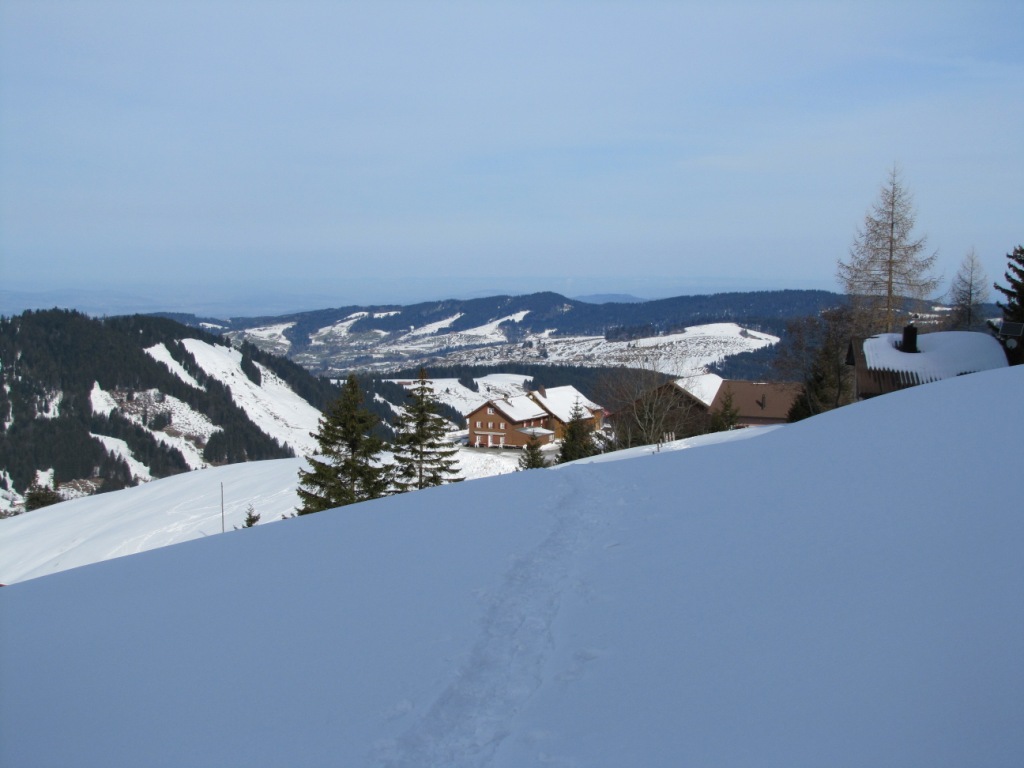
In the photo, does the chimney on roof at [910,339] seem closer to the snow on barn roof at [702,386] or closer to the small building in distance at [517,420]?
the snow on barn roof at [702,386]

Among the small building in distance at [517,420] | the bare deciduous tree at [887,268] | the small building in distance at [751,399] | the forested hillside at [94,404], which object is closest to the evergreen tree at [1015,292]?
the bare deciduous tree at [887,268]

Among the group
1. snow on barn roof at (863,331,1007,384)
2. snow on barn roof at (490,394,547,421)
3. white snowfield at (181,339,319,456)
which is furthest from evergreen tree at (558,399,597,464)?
white snowfield at (181,339,319,456)

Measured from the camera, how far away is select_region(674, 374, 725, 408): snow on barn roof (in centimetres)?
4219

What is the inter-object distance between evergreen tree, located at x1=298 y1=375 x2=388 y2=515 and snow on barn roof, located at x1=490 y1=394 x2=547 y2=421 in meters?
47.0

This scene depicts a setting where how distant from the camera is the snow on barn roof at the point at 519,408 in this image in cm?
7194

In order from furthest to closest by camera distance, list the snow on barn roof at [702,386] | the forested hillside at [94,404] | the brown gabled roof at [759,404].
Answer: the forested hillside at [94,404], the brown gabled roof at [759,404], the snow on barn roof at [702,386]

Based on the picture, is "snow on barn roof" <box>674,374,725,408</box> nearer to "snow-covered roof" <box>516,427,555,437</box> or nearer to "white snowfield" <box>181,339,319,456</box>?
"snow-covered roof" <box>516,427,555,437</box>

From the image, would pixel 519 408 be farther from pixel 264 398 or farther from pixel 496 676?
pixel 264 398

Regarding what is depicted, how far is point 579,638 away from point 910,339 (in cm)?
2007

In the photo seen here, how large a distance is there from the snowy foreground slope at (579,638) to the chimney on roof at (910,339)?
491 inches

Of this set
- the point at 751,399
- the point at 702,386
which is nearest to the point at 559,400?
the point at 751,399

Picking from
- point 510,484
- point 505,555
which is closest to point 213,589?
point 505,555

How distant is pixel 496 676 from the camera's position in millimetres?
5797

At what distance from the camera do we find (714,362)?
6058 inches
